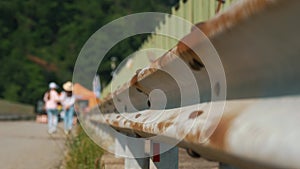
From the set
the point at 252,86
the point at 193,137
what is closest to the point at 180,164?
the point at 193,137

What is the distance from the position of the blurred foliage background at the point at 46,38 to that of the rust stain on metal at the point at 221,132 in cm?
8064

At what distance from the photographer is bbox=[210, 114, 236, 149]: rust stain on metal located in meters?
2.02

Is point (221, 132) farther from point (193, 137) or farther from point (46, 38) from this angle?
point (46, 38)

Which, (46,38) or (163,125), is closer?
(163,125)

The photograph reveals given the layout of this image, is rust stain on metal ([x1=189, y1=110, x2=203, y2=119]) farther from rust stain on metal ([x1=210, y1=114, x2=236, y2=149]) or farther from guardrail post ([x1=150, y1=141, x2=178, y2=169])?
guardrail post ([x1=150, y1=141, x2=178, y2=169])

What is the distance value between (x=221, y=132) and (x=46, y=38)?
102567 millimetres

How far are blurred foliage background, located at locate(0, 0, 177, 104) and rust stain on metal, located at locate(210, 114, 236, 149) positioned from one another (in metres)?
80.6

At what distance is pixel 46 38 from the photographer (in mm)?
103312

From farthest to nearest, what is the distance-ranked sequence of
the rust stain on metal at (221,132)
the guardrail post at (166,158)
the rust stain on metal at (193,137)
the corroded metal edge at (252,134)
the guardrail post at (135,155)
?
the guardrail post at (135,155) < the guardrail post at (166,158) < the rust stain on metal at (193,137) < the rust stain on metal at (221,132) < the corroded metal edge at (252,134)

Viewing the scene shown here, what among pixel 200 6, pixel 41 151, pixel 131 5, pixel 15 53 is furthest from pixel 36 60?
pixel 200 6

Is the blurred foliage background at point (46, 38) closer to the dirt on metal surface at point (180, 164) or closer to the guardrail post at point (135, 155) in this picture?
the dirt on metal surface at point (180, 164)

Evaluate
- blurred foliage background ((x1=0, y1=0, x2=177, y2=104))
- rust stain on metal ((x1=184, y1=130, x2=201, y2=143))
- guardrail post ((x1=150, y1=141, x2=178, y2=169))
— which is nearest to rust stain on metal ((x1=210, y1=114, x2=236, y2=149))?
rust stain on metal ((x1=184, y1=130, x2=201, y2=143))

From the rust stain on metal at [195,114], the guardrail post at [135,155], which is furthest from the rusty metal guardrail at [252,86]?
the guardrail post at [135,155]

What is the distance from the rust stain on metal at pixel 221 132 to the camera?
2.02 m
